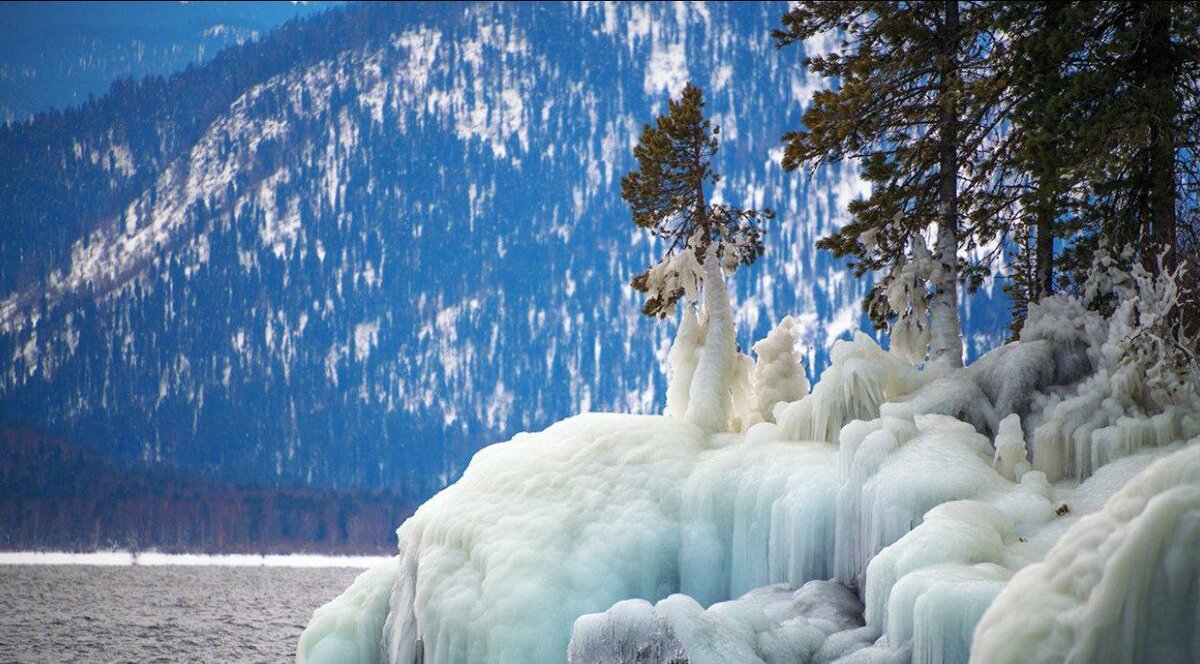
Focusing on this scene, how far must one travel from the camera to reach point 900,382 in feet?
57.7

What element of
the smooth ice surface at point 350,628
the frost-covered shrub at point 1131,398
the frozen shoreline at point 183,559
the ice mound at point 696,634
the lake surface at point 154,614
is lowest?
the frozen shoreline at point 183,559

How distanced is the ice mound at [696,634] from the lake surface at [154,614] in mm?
34250

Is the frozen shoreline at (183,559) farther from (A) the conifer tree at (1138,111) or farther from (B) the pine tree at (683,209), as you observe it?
(A) the conifer tree at (1138,111)

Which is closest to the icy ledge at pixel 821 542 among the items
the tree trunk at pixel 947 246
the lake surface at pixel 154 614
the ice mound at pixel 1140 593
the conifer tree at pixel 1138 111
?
the ice mound at pixel 1140 593

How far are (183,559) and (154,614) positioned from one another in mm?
77315

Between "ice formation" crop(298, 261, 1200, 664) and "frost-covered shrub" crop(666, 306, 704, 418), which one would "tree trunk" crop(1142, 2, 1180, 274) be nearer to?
"ice formation" crop(298, 261, 1200, 664)

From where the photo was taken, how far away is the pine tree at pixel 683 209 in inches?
824

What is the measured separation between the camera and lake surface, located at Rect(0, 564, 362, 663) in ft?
153

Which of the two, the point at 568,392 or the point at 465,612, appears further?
the point at 568,392

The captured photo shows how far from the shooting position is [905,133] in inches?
821

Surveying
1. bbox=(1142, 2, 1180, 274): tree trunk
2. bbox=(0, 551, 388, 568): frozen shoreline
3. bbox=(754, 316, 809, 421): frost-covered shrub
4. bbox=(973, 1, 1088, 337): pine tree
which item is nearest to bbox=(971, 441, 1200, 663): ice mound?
bbox=(973, 1, 1088, 337): pine tree

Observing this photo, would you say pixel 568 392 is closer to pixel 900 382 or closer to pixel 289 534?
pixel 289 534

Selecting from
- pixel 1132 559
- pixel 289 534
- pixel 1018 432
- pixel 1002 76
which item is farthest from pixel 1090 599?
pixel 289 534

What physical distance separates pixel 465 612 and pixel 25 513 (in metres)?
146
